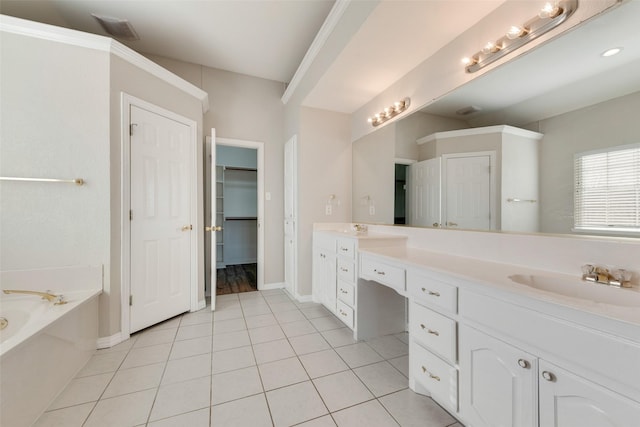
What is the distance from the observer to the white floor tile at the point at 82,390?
1.39 metres

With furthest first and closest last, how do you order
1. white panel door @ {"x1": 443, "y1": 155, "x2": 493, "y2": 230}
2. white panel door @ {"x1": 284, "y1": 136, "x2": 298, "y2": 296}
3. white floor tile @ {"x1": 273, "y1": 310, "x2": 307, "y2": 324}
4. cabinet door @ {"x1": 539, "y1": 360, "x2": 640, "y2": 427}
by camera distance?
white panel door @ {"x1": 284, "y1": 136, "x2": 298, "y2": 296}
white floor tile @ {"x1": 273, "y1": 310, "x2": 307, "y2": 324}
white panel door @ {"x1": 443, "y1": 155, "x2": 493, "y2": 230}
cabinet door @ {"x1": 539, "y1": 360, "x2": 640, "y2": 427}

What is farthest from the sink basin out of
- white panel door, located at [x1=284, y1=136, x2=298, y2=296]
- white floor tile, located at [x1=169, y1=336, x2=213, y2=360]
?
white panel door, located at [x1=284, y1=136, x2=298, y2=296]

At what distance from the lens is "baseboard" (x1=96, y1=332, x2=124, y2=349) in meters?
1.91

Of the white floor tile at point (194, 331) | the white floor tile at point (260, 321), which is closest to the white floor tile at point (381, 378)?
the white floor tile at point (260, 321)

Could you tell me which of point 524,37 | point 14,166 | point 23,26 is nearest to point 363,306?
point 524,37

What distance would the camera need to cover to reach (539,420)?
87cm

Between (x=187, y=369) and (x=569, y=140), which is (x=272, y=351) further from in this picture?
(x=569, y=140)

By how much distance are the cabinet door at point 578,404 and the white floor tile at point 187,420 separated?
58.8 inches

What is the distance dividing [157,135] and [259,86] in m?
1.67

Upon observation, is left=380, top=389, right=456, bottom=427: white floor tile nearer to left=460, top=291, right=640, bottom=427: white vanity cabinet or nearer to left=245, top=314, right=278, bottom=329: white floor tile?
left=460, top=291, right=640, bottom=427: white vanity cabinet

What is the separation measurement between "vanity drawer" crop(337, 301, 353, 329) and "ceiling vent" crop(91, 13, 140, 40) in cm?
350

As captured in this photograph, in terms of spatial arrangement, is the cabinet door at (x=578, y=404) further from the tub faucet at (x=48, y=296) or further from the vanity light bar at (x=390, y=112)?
the tub faucet at (x=48, y=296)

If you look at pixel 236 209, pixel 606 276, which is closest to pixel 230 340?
pixel 606 276

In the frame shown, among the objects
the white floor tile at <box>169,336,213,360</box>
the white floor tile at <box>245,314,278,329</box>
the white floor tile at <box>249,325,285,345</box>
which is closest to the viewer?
the white floor tile at <box>169,336,213,360</box>
